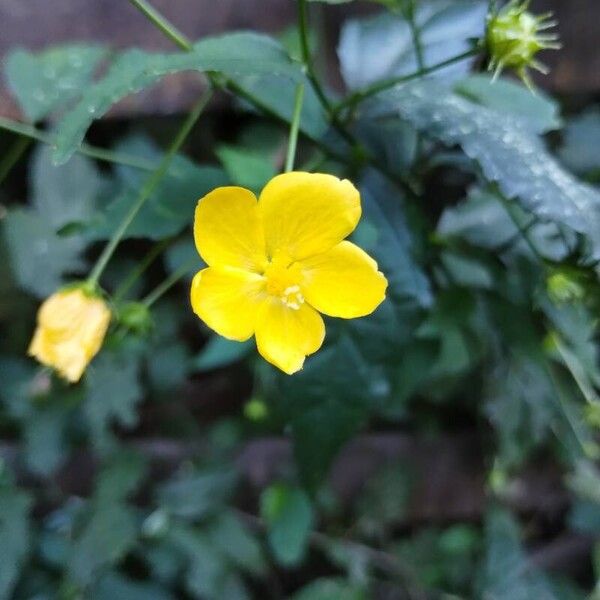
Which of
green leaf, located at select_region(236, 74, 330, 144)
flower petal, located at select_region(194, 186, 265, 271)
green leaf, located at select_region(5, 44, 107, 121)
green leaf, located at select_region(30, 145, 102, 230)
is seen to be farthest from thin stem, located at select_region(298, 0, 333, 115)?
green leaf, located at select_region(30, 145, 102, 230)

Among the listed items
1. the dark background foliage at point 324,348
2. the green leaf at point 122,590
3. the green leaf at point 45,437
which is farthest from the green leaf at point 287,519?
the green leaf at point 45,437

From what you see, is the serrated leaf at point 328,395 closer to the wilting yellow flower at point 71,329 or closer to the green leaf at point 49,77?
the wilting yellow flower at point 71,329

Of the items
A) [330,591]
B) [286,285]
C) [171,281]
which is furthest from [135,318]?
[330,591]

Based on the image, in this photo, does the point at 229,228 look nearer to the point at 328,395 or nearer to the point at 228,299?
the point at 228,299

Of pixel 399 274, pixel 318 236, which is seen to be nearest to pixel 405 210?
pixel 399 274

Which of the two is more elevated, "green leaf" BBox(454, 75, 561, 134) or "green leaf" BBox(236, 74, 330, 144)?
"green leaf" BBox(454, 75, 561, 134)

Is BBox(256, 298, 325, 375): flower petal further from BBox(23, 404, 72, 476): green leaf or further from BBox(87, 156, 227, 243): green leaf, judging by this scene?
BBox(23, 404, 72, 476): green leaf

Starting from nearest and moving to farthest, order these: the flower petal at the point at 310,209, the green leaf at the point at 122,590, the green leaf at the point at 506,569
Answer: the flower petal at the point at 310,209 → the green leaf at the point at 122,590 → the green leaf at the point at 506,569
